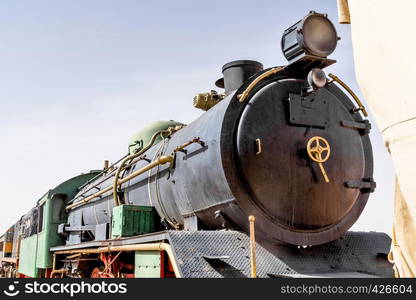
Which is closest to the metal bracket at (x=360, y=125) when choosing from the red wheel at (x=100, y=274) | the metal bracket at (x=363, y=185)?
the metal bracket at (x=363, y=185)

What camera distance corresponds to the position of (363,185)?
171 inches

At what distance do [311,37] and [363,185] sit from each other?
1.59 metres

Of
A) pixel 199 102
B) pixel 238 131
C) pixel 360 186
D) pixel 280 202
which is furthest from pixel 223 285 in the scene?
pixel 199 102

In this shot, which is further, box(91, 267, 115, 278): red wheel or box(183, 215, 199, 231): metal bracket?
box(91, 267, 115, 278): red wheel

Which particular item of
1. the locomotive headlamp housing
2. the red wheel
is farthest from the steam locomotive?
the red wheel

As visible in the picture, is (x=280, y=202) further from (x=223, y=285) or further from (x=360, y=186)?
(x=223, y=285)

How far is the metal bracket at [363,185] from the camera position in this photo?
4.21m

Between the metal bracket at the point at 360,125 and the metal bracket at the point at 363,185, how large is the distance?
0.51 meters

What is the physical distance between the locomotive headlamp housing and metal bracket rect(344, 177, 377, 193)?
129 centimetres

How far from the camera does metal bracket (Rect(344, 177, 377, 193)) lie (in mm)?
A: 4211

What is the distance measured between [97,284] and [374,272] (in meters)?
2.63

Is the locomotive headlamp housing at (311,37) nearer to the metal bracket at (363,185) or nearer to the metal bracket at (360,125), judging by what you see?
the metal bracket at (360,125)

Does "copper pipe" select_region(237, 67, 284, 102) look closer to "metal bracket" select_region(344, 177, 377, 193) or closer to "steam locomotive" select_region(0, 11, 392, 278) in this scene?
"steam locomotive" select_region(0, 11, 392, 278)

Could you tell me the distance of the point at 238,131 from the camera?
388 cm
